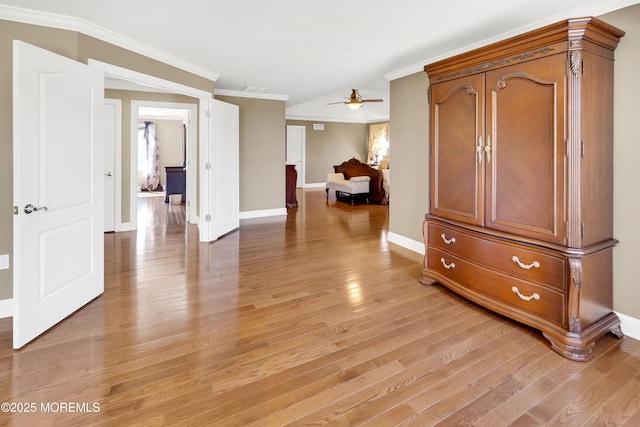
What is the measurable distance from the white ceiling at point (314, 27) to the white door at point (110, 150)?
184 cm

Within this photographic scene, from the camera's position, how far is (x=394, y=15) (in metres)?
2.85

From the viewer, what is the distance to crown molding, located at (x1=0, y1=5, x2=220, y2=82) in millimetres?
2568

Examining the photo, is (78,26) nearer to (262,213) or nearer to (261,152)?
(261,152)

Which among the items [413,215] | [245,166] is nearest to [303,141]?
[245,166]

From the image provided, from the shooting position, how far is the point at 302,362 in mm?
2076

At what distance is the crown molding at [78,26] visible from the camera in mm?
2568

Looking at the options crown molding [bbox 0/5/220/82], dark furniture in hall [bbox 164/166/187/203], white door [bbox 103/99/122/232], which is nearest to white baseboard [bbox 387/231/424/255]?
crown molding [bbox 0/5/220/82]

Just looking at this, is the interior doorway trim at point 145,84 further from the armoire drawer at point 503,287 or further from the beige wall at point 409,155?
the armoire drawer at point 503,287

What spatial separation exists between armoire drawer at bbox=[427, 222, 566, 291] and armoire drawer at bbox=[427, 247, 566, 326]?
0.15 ft

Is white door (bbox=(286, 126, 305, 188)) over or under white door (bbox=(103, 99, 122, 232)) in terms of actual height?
over

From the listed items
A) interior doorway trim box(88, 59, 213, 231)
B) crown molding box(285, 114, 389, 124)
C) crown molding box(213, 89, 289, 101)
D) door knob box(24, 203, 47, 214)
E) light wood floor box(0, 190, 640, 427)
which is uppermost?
crown molding box(285, 114, 389, 124)

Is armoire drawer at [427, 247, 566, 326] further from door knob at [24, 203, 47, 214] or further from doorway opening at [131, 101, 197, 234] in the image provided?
doorway opening at [131, 101, 197, 234]

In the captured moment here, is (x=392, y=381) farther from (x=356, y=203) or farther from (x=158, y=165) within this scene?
(x=158, y=165)

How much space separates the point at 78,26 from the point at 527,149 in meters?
3.54
